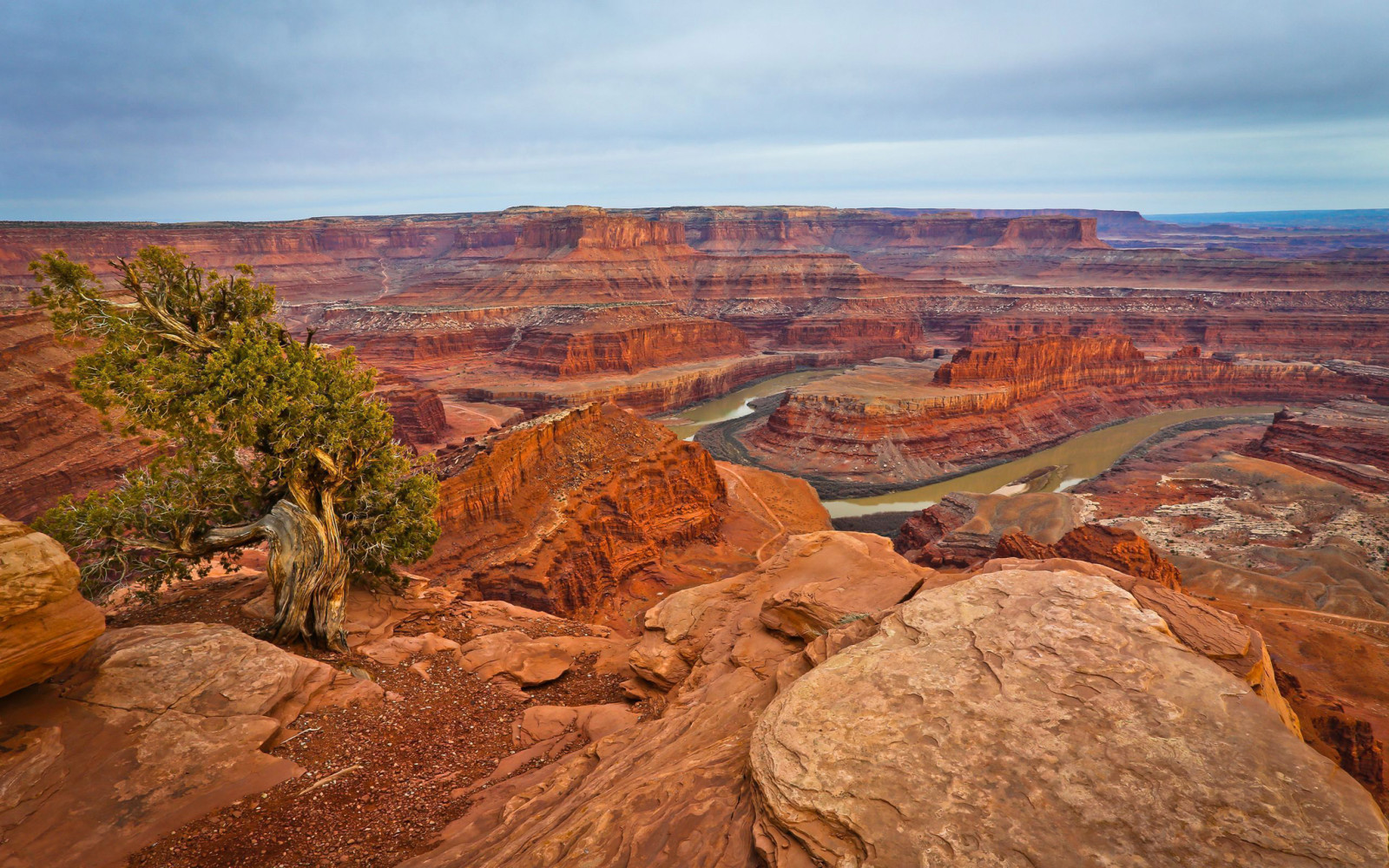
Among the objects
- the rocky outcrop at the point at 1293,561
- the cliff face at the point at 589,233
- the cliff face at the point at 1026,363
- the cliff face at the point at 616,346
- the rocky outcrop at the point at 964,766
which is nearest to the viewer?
the rocky outcrop at the point at 964,766

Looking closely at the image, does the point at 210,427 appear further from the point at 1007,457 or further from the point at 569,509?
the point at 1007,457

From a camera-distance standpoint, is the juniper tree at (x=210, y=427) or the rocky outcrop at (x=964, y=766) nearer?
the rocky outcrop at (x=964, y=766)

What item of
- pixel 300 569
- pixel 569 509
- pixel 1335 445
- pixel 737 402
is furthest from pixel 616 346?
pixel 300 569

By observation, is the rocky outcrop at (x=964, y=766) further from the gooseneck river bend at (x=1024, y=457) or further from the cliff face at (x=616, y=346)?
the cliff face at (x=616, y=346)

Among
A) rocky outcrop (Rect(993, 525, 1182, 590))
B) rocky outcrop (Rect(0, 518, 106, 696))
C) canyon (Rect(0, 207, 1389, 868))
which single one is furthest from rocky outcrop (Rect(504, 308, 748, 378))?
rocky outcrop (Rect(0, 518, 106, 696))

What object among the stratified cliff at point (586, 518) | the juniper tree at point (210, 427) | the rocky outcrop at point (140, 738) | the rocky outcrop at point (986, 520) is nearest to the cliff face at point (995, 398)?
the rocky outcrop at point (986, 520)

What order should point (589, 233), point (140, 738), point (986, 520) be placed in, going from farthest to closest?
point (589, 233) → point (986, 520) → point (140, 738)


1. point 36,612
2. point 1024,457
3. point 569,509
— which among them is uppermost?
point 36,612
